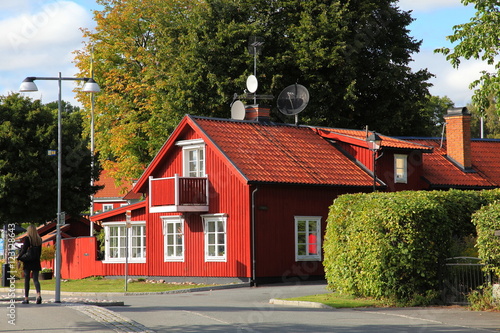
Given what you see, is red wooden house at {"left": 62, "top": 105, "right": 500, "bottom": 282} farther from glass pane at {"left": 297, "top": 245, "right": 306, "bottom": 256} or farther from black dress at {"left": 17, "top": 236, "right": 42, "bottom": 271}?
black dress at {"left": 17, "top": 236, "right": 42, "bottom": 271}

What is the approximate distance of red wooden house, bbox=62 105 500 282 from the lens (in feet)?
99.7

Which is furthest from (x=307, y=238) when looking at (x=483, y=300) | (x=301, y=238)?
(x=483, y=300)

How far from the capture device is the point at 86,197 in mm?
42656

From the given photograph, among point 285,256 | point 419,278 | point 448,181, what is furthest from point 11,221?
point 419,278

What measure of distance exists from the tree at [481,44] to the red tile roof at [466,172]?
1286cm

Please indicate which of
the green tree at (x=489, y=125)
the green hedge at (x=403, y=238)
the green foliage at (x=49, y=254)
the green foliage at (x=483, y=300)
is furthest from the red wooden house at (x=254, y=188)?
the green tree at (x=489, y=125)

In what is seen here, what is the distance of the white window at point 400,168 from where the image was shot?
34844mm

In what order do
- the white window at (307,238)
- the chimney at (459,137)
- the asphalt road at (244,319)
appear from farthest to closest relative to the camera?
the chimney at (459,137)
the white window at (307,238)
the asphalt road at (244,319)

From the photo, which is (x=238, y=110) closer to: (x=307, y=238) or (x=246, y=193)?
(x=246, y=193)

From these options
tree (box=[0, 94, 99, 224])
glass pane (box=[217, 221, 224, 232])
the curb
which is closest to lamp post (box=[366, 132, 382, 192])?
glass pane (box=[217, 221, 224, 232])

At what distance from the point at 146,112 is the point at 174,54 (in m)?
5.99

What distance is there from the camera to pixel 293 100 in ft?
122

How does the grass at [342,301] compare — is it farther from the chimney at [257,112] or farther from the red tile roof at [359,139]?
the chimney at [257,112]

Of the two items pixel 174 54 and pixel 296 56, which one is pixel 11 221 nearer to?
pixel 174 54
